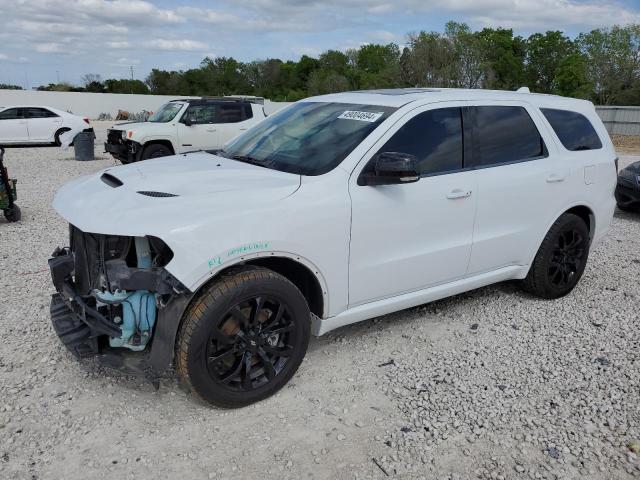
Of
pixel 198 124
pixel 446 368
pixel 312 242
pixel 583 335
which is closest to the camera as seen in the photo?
pixel 312 242

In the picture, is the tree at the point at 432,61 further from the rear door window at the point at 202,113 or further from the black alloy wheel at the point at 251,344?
the black alloy wheel at the point at 251,344

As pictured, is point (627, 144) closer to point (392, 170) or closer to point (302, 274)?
point (392, 170)

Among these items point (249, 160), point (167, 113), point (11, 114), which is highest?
point (249, 160)

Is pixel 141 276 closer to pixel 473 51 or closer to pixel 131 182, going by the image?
pixel 131 182

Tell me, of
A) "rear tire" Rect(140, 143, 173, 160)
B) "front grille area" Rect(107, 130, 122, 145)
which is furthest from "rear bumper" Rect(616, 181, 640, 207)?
"front grille area" Rect(107, 130, 122, 145)

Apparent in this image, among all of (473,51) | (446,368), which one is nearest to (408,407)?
(446,368)

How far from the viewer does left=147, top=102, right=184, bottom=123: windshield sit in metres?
13.1

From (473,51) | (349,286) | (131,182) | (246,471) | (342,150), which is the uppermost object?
(473,51)

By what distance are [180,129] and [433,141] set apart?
393 inches

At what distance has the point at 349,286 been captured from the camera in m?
3.47

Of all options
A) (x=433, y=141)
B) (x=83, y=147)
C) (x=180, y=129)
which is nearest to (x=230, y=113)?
(x=180, y=129)

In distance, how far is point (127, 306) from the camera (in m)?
2.95

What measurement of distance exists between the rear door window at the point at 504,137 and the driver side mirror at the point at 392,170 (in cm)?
94

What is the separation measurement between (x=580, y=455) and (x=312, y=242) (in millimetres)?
1855
